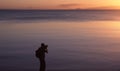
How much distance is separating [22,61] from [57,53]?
3.37 metres

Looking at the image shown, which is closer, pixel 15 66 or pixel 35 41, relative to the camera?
pixel 15 66

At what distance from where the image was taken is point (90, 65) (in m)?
21.3

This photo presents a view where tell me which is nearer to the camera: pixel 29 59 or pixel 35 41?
pixel 29 59

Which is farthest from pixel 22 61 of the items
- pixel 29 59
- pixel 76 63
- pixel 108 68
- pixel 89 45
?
pixel 89 45

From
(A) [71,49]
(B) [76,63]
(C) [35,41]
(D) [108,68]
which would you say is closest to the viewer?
(D) [108,68]

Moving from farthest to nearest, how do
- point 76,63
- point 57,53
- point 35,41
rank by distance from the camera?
point 35,41 < point 57,53 < point 76,63

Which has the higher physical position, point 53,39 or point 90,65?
point 53,39

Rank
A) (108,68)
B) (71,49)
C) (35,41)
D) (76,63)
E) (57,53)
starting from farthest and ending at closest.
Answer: (35,41) → (71,49) → (57,53) → (76,63) → (108,68)

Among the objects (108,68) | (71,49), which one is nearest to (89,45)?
(71,49)

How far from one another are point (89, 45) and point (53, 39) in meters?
4.45

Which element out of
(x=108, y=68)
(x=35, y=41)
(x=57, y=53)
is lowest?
(x=108, y=68)

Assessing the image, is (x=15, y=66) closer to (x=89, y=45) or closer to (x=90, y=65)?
(x=90, y=65)

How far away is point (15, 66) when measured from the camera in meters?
20.9

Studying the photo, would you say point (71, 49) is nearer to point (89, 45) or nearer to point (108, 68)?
point (89, 45)
